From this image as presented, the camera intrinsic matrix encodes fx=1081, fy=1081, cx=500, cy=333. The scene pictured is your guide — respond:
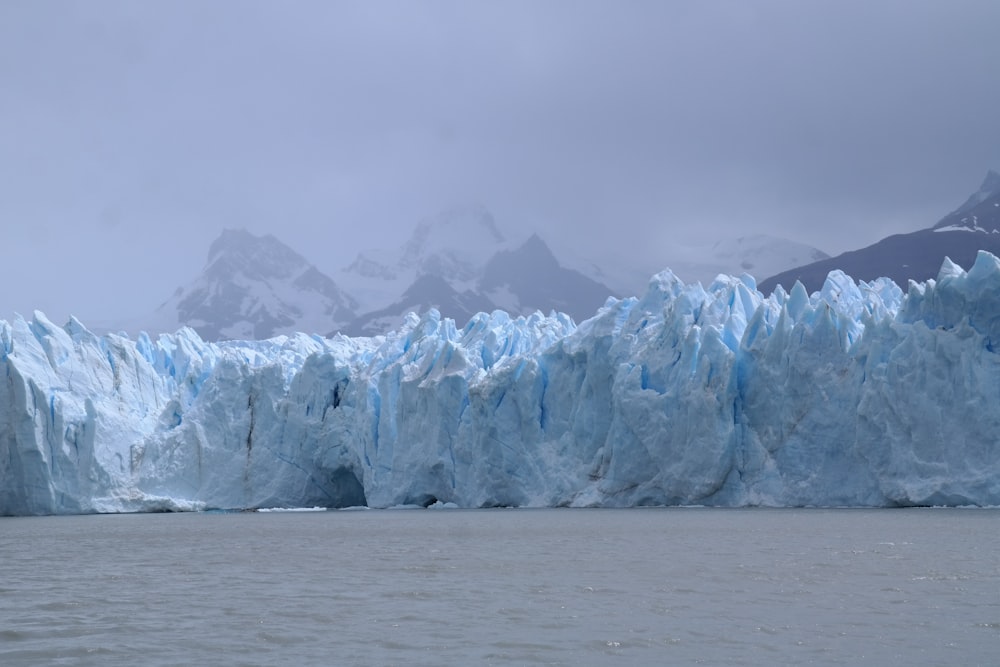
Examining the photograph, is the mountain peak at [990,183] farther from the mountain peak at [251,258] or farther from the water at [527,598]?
the mountain peak at [251,258]

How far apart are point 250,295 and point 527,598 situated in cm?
12692

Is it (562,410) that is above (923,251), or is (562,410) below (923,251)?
below

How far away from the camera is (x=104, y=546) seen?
20.7 meters

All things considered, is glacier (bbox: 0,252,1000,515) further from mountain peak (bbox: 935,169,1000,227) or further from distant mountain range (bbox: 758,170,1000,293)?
mountain peak (bbox: 935,169,1000,227)

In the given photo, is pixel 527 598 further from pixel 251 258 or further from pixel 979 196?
pixel 251 258

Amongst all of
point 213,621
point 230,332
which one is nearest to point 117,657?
point 213,621

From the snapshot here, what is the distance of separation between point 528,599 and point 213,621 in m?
3.20

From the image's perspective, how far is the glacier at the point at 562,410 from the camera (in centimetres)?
2606

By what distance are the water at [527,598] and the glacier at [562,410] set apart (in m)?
6.22

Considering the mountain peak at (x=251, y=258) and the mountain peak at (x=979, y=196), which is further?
the mountain peak at (x=251, y=258)

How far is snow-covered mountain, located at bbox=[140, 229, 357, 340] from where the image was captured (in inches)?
4919

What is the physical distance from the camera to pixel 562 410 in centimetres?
3272

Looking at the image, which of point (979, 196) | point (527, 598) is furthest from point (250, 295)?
point (527, 598)

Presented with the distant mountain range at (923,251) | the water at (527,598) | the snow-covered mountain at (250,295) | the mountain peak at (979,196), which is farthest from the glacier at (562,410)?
the snow-covered mountain at (250,295)
